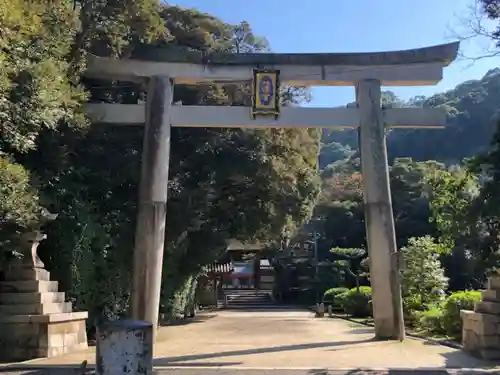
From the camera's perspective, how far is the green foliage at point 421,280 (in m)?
16.1

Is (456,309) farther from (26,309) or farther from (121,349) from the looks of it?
(121,349)

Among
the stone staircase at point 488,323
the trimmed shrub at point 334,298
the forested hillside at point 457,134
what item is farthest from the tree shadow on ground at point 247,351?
the forested hillside at point 457,134

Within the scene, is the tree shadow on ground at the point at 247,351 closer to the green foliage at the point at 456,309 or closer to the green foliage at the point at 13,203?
the green foliage at the point at 456,309

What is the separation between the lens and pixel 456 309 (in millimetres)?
11461

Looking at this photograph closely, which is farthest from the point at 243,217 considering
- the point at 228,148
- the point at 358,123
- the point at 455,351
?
the point at 455,351

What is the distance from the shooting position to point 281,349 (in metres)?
9.80

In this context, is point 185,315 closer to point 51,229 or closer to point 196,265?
point 196,265

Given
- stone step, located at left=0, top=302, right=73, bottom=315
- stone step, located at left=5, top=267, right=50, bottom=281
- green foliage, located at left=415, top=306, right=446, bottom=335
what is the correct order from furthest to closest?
1. green foliage, located at left=415, top=306, right=446, bottom=335
2. stone step, located at left=5, top=267, right=50, bottom=281
3. stone step, located at left=0, top=302, right=73, bottom=315

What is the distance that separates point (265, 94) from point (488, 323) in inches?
242

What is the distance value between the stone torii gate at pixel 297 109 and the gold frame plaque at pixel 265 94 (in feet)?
0.07

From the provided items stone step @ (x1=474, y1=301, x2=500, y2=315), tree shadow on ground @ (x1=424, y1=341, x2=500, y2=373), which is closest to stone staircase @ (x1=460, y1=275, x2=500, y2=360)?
stone step @ (x1=474, y1=301, x2=500, y2=315)

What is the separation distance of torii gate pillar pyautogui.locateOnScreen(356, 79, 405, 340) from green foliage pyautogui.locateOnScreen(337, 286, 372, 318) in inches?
340

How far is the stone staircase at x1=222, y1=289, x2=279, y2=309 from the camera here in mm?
31644

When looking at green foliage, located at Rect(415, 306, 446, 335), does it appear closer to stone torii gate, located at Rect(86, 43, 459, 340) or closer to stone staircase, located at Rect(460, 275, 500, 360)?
stone torii gate, located at Rect(86, 43, 459, 340)
